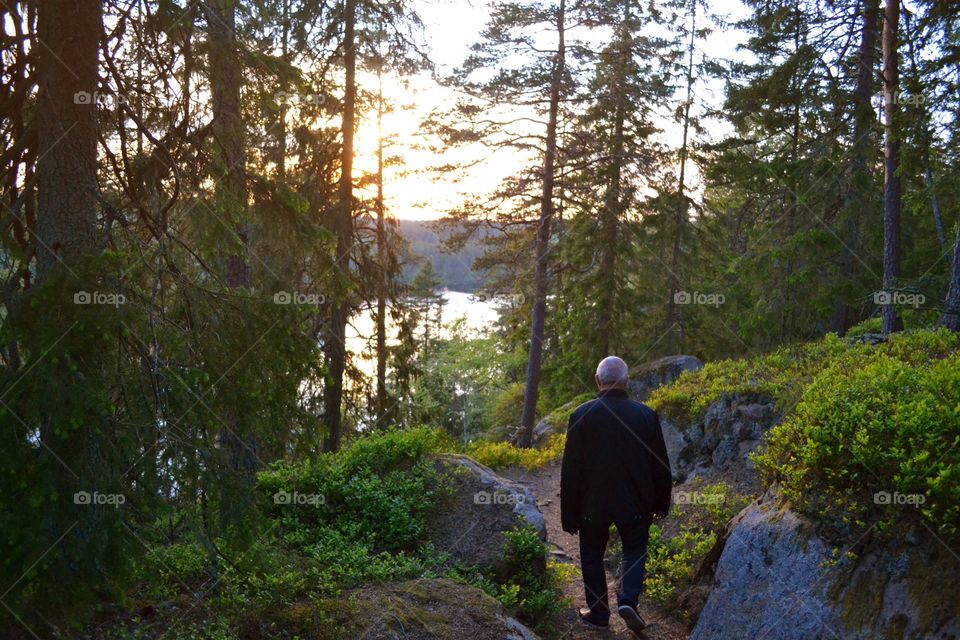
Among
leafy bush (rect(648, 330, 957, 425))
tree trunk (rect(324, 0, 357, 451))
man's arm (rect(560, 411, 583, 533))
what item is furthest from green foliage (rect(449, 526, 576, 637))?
tree trunk (rect(324, 0, 357, 451))

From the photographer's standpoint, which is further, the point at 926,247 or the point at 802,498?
the point at 926,247

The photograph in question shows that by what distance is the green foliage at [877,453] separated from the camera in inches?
186

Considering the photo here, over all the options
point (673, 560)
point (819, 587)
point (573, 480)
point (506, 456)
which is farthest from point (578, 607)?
point (506, 456)

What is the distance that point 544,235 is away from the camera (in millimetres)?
19250

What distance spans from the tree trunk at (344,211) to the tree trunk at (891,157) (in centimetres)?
983

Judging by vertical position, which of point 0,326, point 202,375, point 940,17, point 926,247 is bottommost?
point 202,375

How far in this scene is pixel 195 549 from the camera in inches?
236

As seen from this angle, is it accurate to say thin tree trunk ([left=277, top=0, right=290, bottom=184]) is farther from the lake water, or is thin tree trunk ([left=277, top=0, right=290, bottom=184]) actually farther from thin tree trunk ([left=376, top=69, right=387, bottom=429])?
the lake water

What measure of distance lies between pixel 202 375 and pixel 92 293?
82cm

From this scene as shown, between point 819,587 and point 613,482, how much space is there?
178 cm

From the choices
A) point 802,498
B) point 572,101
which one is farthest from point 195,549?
point 572,101

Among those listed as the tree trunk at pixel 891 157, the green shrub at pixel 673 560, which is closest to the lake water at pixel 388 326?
the green shrub at pixel 673 560

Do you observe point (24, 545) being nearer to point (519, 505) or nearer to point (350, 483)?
point (350, 483)

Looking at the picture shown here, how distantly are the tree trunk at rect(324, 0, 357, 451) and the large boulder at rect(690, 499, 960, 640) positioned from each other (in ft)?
29.5
